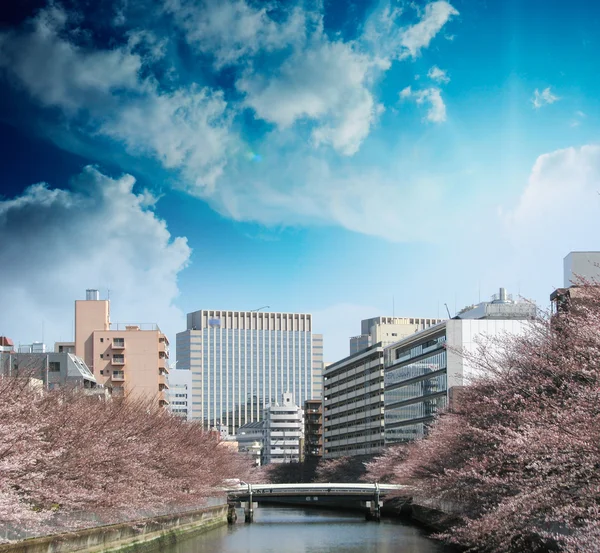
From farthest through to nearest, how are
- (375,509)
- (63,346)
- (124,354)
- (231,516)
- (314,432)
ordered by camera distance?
1. (314,432)
2. (63,346)
3. (124,354)
4. (375,509)
5. (231,516)

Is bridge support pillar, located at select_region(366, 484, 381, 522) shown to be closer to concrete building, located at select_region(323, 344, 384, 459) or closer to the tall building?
concrete building, located at select_region(323, 344, 384, 459)

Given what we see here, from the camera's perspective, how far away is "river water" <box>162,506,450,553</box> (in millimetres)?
56688

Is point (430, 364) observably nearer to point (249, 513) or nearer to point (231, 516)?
point (249, 513)

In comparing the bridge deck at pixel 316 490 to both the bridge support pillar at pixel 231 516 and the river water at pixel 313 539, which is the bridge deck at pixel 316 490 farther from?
the river water at pixel 313 539

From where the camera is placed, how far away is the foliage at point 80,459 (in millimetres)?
32031

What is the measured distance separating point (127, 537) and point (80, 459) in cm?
1209

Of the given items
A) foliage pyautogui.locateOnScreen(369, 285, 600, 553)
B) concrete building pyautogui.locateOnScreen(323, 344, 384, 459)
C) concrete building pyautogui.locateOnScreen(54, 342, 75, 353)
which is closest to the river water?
foliage pyautogui.locateOnScreen(369, 285, 600, 553)

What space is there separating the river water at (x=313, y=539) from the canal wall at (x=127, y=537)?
3.36 ft

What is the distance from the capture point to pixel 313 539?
65.8 meters

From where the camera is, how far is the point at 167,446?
205 feet

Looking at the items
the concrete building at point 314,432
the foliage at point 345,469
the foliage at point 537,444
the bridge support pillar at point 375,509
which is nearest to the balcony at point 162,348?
the bridge support pillar at point 375,509

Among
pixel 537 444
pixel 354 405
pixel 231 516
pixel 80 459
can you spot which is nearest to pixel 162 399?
pixel 231 516

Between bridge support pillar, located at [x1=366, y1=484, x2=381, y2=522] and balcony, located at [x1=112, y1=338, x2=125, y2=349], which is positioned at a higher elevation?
balcony, located at [x1=112, y1=338, x2=125, y2=349]

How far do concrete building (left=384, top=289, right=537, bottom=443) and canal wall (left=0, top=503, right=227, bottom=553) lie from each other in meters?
44.5
